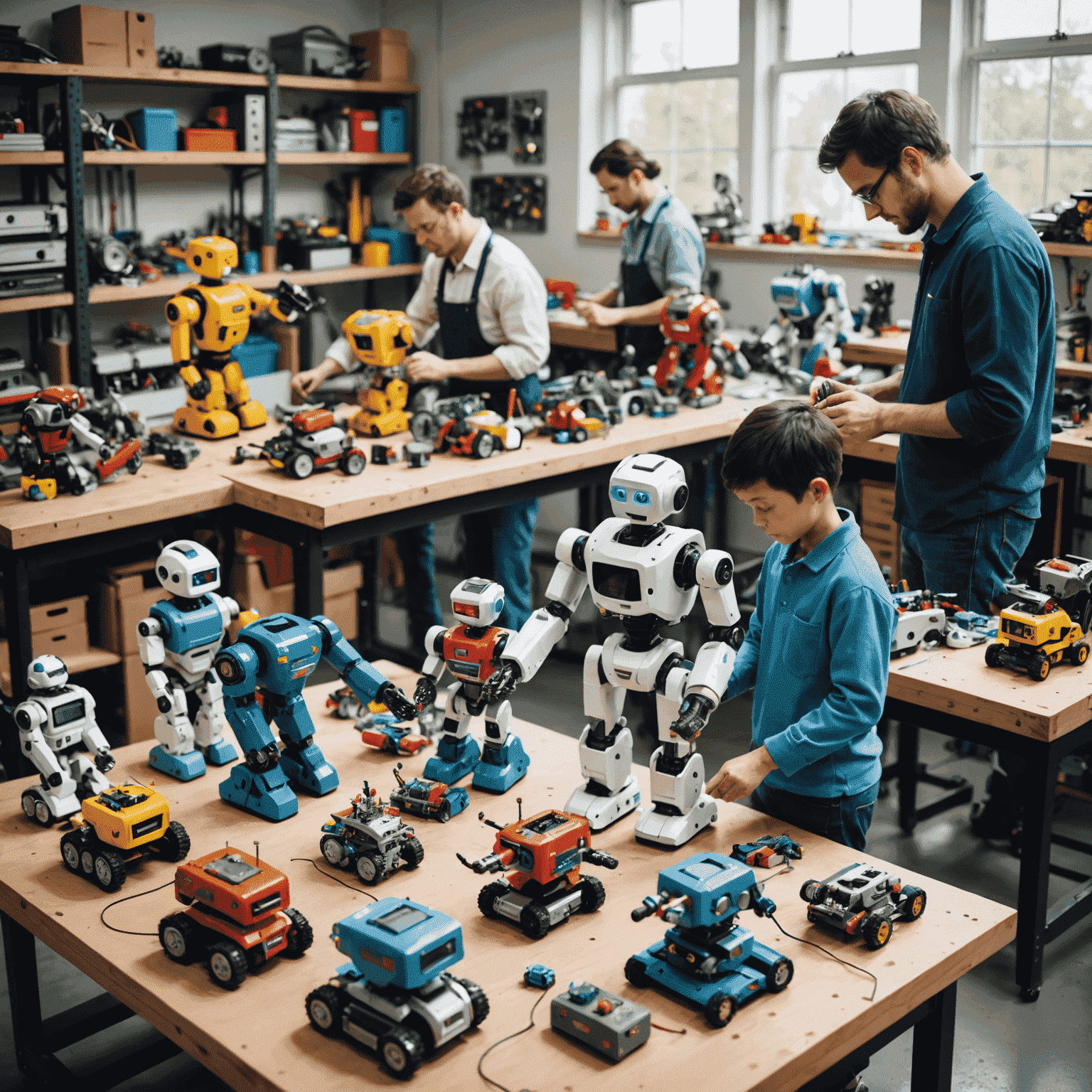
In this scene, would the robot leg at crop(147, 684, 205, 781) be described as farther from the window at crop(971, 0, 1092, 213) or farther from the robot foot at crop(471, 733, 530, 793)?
the window at crop(971, 0, 1092, 213)

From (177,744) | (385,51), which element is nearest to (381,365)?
(177,744)

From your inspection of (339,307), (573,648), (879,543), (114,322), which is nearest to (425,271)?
(573,648)

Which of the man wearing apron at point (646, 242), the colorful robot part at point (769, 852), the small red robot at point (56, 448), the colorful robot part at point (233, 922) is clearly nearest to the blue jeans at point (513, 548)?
the man wearing apron at point (646, 242)

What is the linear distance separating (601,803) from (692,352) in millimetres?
2936

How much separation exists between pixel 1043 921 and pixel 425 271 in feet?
9.63

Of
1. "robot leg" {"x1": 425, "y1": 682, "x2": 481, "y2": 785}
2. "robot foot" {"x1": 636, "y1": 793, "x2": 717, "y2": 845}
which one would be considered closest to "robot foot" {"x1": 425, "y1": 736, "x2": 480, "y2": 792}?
"robot leg" {"x1": 425, "y1": 682, "x2": 481, "y2": 785}

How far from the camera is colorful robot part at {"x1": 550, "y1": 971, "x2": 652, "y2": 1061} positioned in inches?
61.1

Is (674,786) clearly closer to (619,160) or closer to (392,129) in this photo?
(619,160)

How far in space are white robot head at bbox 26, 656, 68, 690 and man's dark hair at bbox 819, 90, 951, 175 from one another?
6.26ft

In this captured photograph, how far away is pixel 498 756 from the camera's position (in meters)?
2.38

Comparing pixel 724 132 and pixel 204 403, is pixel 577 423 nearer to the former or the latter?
pixel 204 403

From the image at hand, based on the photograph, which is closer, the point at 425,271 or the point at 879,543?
the point at 425,271

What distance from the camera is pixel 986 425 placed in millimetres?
2629

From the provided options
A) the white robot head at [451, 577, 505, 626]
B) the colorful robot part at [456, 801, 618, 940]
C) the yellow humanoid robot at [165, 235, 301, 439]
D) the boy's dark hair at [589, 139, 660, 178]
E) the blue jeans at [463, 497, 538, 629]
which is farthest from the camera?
the boy's dark hair at [589, 139, 660, 178]
